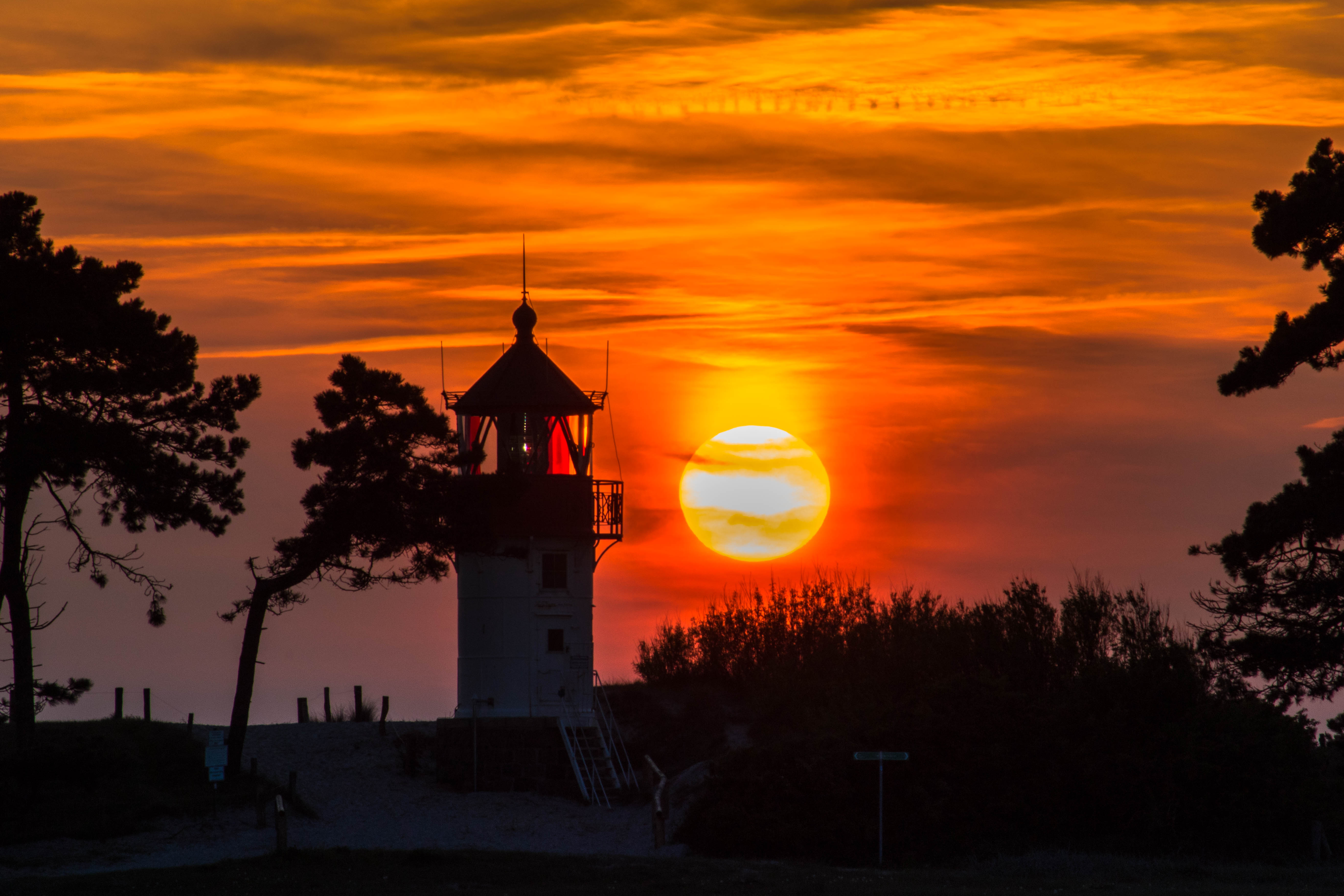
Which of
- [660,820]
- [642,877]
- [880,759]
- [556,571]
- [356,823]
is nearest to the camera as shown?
[642,877]

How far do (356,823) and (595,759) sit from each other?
22.3 ft

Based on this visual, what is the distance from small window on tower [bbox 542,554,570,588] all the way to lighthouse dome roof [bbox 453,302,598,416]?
3700 mm

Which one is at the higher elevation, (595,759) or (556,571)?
(556,571)

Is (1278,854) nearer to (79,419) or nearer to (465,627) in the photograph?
(465,627)

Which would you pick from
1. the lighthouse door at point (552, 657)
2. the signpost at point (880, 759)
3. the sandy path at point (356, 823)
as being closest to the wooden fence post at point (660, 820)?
the sandy path at point (356, 823)

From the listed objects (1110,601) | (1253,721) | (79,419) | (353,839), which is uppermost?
(79,419)

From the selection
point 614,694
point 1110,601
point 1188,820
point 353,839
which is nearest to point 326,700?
point 614,694

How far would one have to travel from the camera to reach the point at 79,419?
1350 inches

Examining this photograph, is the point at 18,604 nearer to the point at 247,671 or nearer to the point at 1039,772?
the point at 247,671

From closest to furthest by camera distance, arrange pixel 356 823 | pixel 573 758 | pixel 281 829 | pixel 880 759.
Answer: pixel 880 759, pixel 281 829, pixel 356 823, pixel 573 758

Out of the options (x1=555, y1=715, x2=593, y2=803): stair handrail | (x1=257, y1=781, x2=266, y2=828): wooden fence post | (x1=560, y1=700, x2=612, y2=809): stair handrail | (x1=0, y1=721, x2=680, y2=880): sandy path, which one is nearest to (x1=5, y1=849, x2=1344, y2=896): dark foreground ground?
(x1=0, y1=721, x2=680, y2=880): sandy path

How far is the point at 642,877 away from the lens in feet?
86.7

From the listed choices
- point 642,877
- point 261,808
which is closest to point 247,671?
point 261,808

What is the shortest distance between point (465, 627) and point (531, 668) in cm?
210
